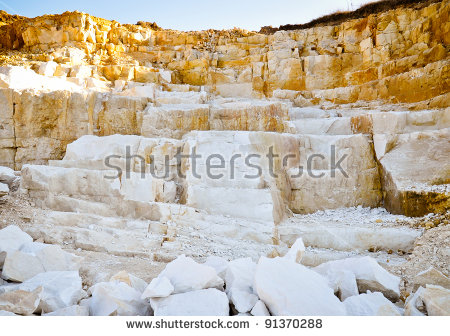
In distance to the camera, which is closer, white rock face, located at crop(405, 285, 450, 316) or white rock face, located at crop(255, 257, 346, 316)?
white rock face, located at crop(405, 285, 450, 316)

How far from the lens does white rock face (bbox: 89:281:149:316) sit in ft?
8.29

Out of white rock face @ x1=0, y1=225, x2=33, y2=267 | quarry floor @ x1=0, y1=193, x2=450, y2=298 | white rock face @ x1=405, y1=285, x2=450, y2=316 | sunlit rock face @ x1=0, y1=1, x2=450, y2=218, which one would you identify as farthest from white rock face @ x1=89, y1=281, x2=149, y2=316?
sunlit rock face @ x1=0, y1=1, x2=450, y2=218

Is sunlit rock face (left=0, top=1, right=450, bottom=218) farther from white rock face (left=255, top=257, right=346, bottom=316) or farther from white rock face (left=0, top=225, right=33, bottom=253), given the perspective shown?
white rock face (left=255, top=257, right=346, bottom=316)

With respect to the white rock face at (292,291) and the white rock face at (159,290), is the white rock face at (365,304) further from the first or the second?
the white rock face at (159,290)

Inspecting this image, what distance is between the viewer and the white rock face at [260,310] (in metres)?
2.48

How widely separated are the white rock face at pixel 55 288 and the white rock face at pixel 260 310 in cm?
154

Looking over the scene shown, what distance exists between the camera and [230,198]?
19.1ft

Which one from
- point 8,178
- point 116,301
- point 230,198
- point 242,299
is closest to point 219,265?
point 242,299

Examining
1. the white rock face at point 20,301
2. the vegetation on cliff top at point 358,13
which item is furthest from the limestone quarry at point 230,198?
the vegetation on cliff top at point 358,13

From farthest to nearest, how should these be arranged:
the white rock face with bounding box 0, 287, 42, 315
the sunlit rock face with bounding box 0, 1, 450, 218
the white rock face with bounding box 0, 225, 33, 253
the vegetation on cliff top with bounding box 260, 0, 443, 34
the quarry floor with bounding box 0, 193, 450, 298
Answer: the vegetation on cliff top with bounding box 260, 0, 443, 34 < the sunlit rock face with bounding box 0, 1, 450, 218 < the quarry floor with bounding box 0, 193, 450, 298 < the white rock face with bounding box 0, 225, 33, 253 < the white rock face with bounding box 0, 287, 42, 315

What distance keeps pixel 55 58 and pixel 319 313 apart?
1459 cm

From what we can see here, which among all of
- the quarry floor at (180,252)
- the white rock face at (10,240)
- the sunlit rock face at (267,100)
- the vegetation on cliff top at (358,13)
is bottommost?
the quarry floor at (180,252)
